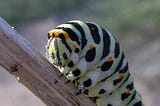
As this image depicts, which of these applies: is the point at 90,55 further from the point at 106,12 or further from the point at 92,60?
the point at 106,12

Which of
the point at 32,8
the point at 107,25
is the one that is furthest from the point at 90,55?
the point at 32,8

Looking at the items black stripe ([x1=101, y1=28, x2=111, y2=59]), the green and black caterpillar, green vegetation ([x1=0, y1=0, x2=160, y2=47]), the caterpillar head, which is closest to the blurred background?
green vegetation ([x1=0, y1=0, x2=160, y2=47])

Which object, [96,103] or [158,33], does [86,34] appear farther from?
[158,33]

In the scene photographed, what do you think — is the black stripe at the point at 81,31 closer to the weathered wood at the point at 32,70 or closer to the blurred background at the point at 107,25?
the weathered wood at the point at 32,70

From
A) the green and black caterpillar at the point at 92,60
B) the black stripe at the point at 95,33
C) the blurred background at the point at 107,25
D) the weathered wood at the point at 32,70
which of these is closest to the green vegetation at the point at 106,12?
the blurred background at the point at 107,25

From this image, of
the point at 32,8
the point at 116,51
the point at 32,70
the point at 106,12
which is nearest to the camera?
the point at 32,70

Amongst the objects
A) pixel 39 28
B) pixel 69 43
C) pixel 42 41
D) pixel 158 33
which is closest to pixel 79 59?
pixel 69 43
